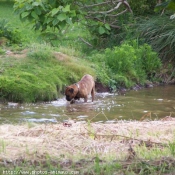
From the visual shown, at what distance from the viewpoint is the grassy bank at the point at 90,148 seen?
5492 millimetres

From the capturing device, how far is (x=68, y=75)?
49.2 ft

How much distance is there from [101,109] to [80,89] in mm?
1124

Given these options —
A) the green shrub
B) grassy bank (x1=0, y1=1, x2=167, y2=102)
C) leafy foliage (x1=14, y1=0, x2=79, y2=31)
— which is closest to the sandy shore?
grassy bank (x1=0, y1=1, x2=167, y2=102)

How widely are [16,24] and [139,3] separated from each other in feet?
28.6

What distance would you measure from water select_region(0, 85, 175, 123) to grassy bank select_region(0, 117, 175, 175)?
2.77 m

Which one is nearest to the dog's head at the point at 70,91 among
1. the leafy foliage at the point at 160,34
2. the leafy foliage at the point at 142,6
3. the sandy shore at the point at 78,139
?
the sandy shore at the point at 78,139

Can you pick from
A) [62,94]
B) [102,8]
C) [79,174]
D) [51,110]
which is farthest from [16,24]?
[79,174]

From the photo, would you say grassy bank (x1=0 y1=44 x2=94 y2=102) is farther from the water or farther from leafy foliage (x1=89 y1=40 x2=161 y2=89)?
leafy foliage (x1=89 y1=40 x2=161 y2=89)

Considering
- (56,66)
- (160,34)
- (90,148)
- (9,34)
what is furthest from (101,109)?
(90,148)

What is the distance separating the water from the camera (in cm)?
1147

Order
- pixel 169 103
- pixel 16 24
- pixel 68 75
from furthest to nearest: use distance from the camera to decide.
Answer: pixel 16 24, pixel 68 75, pixel 169 103

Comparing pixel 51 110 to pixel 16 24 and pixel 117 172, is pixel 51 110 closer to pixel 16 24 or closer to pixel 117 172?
pixel 117 172

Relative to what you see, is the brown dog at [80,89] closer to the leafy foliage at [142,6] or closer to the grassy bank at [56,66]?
the grassy bank at [56,66]

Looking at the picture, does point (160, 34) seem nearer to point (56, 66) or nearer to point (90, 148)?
point (56, 66)
